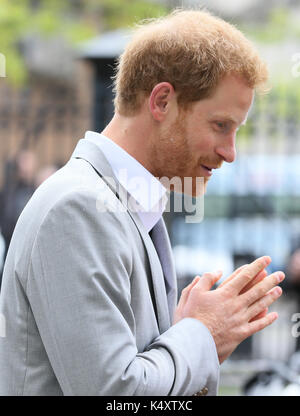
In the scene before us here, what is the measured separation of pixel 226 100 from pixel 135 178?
0.33 m

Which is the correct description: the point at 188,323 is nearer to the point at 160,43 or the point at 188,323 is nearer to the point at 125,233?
the point at 125,233

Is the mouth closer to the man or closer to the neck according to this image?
the man

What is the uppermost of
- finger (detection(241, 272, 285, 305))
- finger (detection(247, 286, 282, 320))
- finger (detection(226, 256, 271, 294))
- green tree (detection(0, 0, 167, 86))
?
green tree (detection(0, 0, 167, 86))

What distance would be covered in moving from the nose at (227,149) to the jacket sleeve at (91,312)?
439 millimetres

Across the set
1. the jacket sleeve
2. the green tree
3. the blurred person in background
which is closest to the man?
the jacket sleeve

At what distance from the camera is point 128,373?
1.84 meters

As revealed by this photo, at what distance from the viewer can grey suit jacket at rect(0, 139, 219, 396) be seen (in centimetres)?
184

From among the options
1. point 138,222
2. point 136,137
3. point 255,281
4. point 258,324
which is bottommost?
point 258,324

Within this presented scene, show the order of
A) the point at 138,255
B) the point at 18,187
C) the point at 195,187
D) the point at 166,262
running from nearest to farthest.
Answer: the point at 138,255 < the point at 166,262 < the point at 195,187 < the point at 18,187

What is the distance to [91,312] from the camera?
6.04 ft

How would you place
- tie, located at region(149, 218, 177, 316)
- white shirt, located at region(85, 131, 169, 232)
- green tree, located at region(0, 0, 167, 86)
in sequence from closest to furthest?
white shirt, located at region(85, 131, 169, 232)
tie, located at region(149, 218, 177, 316)
green tree, located at region(0, 0, 167, 86)

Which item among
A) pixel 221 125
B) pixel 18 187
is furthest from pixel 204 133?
pixel 18 187

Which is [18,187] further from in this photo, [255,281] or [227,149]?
[255,281]

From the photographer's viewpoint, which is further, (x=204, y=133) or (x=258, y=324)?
(x=204, y=133)
